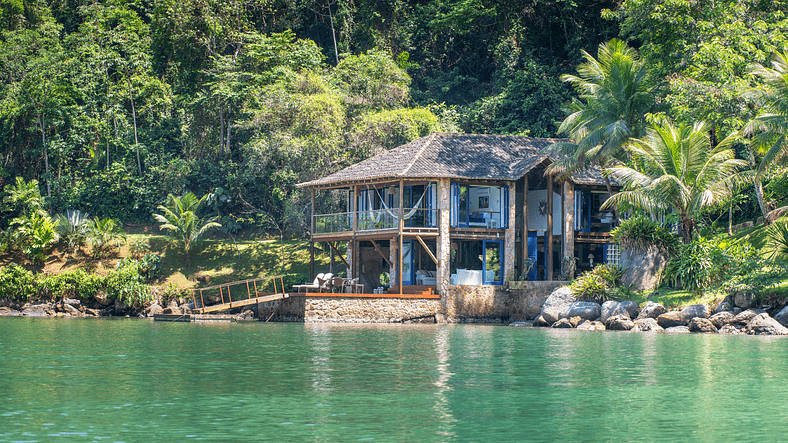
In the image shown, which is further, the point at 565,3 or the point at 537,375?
the point at 565,3

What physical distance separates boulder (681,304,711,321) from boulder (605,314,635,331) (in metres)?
1.68

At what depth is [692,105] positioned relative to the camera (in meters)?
28.0

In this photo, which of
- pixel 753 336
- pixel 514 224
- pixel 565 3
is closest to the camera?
pixel 753 336

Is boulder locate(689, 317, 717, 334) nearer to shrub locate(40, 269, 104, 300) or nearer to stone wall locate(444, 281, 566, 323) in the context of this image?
stone wall locate(444, 281, 566, 323)

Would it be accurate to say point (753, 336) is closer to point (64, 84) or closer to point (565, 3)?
point (565, 3)

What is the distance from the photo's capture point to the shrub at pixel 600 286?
92.3 feet

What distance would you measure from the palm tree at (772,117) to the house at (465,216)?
319 inches

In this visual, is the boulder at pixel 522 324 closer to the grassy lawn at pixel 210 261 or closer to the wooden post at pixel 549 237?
the wooden post at pixel 549 237

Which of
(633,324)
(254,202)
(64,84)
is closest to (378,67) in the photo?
(254,202)

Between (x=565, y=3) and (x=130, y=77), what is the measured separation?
23.7 metres

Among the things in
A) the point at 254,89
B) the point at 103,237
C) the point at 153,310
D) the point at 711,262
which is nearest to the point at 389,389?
the point at 711,262

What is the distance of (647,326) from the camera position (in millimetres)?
25312

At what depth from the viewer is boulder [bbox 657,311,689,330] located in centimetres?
2500

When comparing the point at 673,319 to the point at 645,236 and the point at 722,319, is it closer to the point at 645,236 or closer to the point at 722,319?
the point at 722,319
